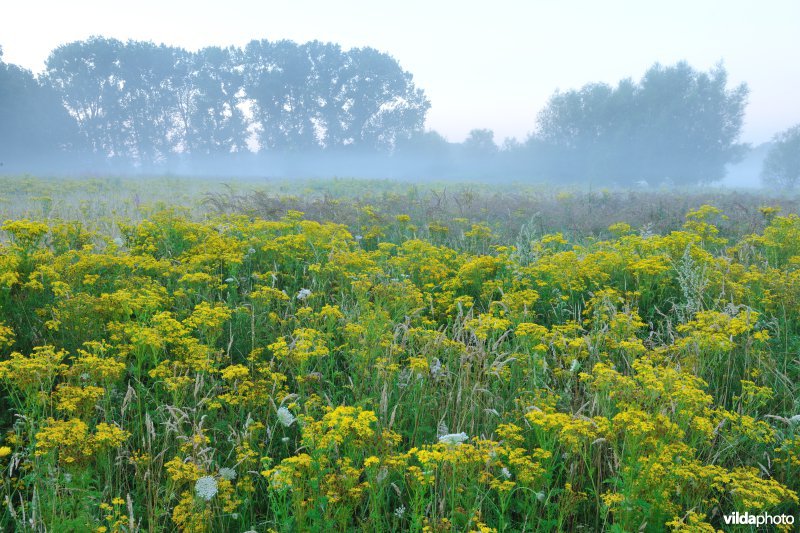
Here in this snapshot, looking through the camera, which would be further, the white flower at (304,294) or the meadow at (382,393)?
the white flower at (304,294)

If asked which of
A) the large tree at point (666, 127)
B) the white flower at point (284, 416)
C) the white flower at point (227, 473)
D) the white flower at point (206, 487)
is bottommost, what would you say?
the white flower at point (227, 473)

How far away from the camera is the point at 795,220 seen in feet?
23.7

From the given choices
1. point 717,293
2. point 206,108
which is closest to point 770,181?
point 206,108

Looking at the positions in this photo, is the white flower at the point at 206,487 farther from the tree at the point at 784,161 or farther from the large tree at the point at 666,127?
the tree at the point at 784,161

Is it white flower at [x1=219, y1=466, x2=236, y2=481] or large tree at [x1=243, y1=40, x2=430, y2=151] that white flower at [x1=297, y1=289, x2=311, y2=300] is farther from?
large tree at [x1=243, y1=40, x2=430, y2=151]

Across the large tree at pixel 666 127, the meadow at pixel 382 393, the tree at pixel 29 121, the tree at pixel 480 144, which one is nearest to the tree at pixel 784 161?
the large tree at pixel 666 127

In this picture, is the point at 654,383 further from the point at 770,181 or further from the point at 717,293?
the point at 770,181

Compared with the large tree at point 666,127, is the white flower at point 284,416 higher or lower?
lower

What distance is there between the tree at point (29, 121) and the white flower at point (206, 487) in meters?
A: 52.7

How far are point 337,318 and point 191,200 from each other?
1127 centimetres

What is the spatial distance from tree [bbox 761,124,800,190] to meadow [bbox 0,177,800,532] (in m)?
65.0

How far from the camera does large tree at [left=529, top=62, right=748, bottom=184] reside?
5012 cm

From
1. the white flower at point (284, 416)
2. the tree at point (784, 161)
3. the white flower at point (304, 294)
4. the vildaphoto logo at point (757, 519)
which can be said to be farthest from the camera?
the tree at point (784, 161)

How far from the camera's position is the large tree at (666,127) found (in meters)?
50.1
